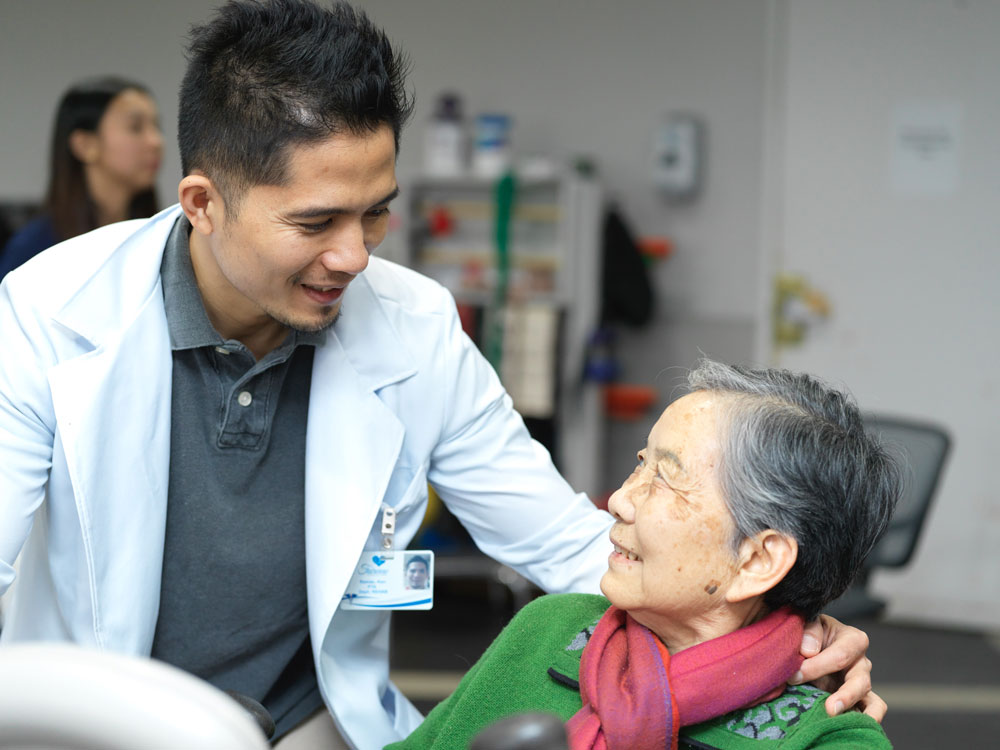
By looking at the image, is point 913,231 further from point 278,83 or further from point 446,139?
point 278,83

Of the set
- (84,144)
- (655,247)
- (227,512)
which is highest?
(84,144)

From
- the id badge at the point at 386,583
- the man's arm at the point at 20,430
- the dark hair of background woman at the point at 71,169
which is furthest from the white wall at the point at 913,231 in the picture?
the man's arm at the point at 20,430

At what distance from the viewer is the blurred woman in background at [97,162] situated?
307cm

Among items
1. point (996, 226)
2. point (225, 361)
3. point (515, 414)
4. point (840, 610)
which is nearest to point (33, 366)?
point (225, 361)

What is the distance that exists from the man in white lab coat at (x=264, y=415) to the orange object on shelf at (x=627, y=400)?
3.03 meters

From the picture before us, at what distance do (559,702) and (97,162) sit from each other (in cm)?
244

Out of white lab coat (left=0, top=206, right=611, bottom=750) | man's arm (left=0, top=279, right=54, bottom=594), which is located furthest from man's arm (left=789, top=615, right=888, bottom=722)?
man's arm (left=0, top=279, right=54, bottom=594)

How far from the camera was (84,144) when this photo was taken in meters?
3.11

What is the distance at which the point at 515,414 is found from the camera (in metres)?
1.65

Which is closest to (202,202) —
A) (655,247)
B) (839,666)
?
(839,666)

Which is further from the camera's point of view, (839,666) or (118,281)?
(118,281)

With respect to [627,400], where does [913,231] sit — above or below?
above

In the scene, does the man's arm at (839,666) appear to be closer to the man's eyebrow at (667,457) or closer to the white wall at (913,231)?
the man's eyebrow at (667,457)

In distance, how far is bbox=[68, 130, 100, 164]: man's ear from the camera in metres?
3.11
